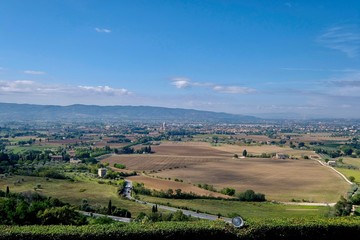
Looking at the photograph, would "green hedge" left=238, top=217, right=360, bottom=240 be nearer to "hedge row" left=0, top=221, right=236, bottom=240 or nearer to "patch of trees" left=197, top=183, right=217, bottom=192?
"hedge row" left=0, top=221, right=236, bottom=240

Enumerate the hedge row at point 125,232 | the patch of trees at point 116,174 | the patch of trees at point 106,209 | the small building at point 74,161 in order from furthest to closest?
the small building at point 74,161 < the patch of trees at point 116,174 < the patch of trees at point 106,209 < the hedge row at point 125,232

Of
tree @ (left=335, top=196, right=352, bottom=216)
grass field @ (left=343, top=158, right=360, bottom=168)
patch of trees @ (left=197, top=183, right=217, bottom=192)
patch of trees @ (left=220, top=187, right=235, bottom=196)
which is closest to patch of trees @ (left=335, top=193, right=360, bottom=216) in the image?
tree @ (left=335, top=196, right=352, bottom=216)

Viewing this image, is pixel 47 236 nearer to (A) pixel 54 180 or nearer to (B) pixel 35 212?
(B) pixel 35 212

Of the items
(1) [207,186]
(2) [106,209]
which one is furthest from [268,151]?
(2) [106,209]

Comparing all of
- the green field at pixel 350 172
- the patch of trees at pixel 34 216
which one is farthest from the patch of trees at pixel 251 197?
the patch of trees at pixel 34 216

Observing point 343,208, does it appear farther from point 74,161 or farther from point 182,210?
point 74,161

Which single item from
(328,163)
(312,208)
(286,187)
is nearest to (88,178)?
(286,187)

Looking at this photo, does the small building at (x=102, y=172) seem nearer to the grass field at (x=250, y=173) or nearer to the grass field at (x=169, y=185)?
the grass field at (x=169, y=185)
